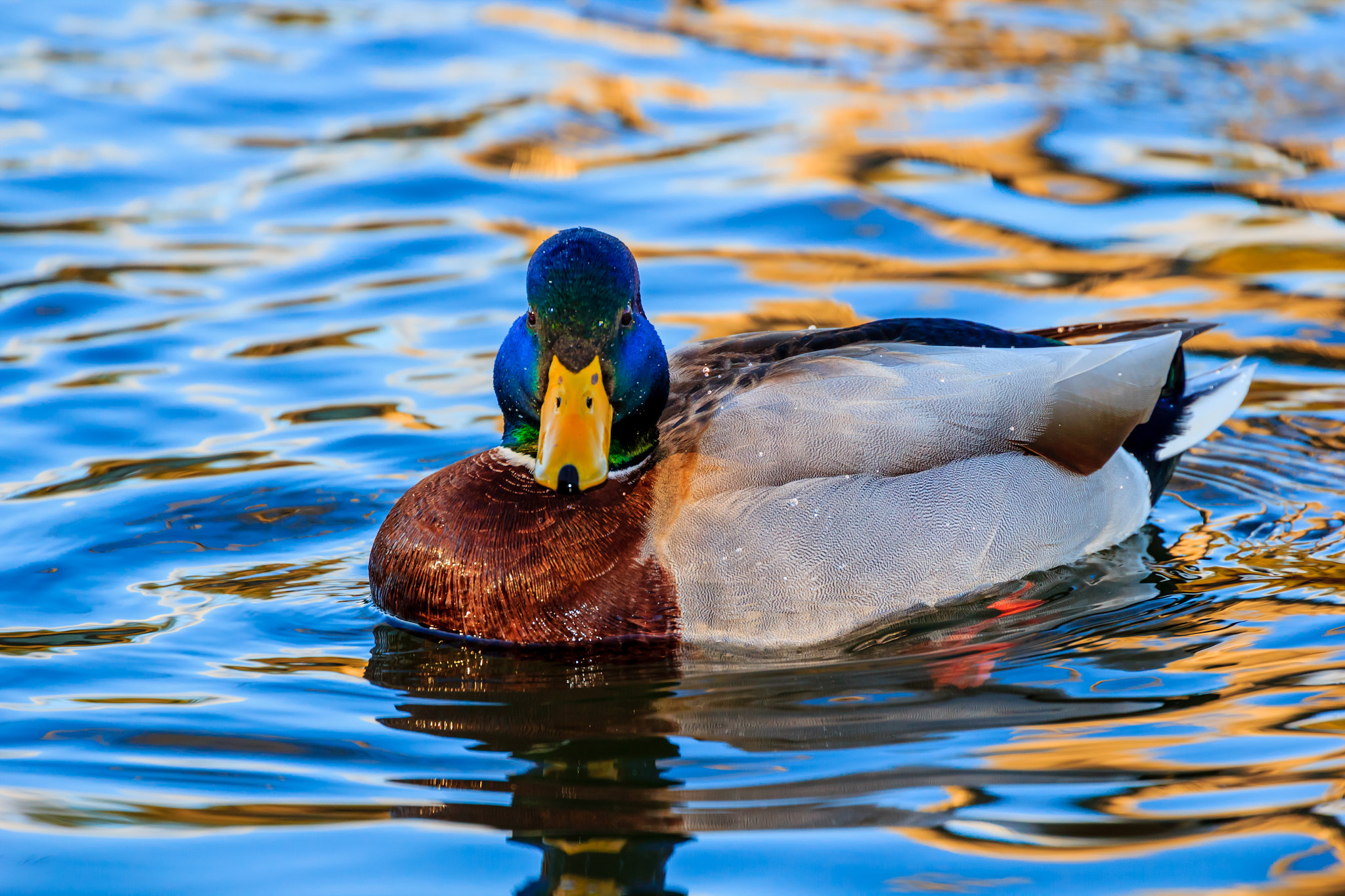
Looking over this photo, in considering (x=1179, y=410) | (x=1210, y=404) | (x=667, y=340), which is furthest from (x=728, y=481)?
(x=667, y=340)

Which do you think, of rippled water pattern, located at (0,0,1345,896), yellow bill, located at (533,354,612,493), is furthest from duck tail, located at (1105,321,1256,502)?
yellow bill, located at (533,354,612,493)

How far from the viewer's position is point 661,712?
15.0ft

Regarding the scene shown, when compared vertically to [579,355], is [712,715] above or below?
below

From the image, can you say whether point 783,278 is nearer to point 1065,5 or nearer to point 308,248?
point 308,248

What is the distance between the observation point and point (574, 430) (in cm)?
479

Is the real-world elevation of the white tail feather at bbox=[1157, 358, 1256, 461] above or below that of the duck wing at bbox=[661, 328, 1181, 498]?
below

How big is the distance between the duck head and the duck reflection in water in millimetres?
617

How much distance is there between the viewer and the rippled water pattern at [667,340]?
3828 millimetres

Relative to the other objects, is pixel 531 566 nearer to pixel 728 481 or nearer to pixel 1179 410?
pixel 728 481

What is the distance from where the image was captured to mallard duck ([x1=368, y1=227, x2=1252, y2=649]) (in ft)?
16.1

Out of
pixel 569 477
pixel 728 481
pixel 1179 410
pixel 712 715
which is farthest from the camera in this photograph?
pixel 1179 410

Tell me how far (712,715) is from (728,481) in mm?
780

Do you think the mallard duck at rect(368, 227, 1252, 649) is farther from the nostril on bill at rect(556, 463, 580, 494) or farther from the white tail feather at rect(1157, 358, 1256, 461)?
the white tail feather at rect(1157, 358, 1256, 461)

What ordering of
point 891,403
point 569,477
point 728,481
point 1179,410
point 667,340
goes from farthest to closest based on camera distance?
1. point 667,340
2. point 1179,410
3. point 891,403
4. point 728,481
5. point 569,477
